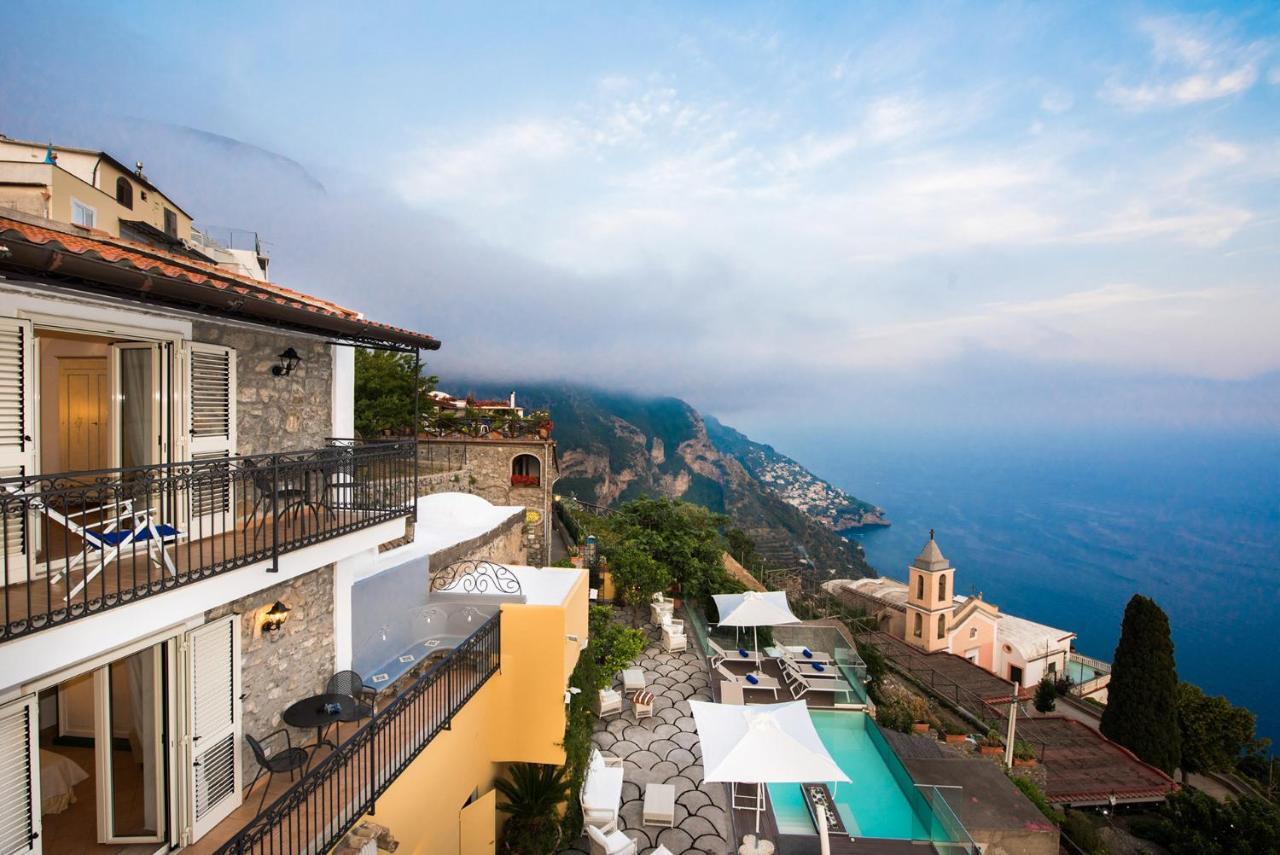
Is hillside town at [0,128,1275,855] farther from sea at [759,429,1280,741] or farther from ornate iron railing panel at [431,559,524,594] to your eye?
sea at [759,429,1280,741]

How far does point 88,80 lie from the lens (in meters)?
38.1

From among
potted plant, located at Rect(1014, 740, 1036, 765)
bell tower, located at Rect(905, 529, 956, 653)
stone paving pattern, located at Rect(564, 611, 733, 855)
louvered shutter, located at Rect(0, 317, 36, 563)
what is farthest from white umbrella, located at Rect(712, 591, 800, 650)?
bell tower, located at Rect(905, 529, 956, 653)

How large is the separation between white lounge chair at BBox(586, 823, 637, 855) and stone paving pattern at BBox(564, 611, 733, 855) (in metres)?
0.77

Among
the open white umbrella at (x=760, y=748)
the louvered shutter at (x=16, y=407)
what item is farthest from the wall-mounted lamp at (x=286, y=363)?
the open white umbrella at (x=760, y=748)

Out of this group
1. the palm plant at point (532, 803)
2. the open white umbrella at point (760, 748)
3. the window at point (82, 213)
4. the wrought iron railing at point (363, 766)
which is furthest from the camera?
the window at point (82, 213)

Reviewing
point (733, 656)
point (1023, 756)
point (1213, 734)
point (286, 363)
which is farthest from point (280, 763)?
point (1213, 734)

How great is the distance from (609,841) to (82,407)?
9.02 metres

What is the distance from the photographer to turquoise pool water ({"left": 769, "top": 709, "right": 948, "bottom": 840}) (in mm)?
9453

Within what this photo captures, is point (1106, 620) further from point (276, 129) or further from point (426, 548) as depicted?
point (276, 129)

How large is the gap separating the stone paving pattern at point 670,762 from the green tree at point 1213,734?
68.8 feet

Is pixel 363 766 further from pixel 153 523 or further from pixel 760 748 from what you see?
pixel 760 748

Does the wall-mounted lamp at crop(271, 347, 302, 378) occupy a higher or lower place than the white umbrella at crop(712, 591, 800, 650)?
higher

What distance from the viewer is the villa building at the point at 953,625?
92.2 ft

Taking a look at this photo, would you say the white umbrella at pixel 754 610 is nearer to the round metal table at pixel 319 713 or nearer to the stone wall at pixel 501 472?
the stone wall at pixel 501 472
